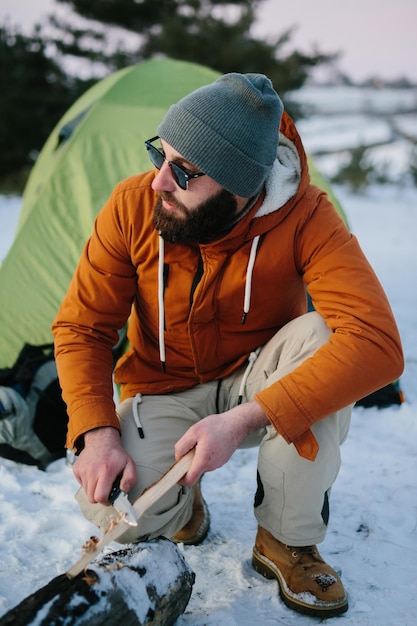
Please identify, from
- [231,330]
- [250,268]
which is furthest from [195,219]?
[231,330]

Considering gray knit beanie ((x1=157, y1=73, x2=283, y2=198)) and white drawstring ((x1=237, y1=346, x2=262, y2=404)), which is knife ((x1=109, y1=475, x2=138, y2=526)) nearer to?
white drawstring ((x1=237, y1=346, x2=262, y2=404))

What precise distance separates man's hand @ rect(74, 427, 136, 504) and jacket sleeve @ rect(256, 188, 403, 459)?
40cm

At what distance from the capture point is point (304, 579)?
5.56 feet

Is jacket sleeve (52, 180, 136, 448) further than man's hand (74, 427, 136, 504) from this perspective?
Yes

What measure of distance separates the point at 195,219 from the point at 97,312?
1.37 feet

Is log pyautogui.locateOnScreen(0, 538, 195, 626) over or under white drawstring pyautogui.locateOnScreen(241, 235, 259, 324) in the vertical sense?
under

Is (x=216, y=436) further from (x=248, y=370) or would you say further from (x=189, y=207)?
(x=189, y=207)

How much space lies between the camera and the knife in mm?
1467

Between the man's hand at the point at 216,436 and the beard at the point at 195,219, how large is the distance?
52cm

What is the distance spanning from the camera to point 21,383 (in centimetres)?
254

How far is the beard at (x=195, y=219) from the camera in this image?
1747mm

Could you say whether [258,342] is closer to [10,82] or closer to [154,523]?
[154,523]

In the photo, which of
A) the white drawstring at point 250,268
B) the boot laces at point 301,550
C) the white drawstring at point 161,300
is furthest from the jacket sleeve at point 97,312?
the boot laces at point 301,550

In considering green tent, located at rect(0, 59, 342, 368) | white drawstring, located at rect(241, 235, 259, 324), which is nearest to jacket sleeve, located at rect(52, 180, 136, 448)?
white drawstring, located at rect(241, 235, 259, 324)
